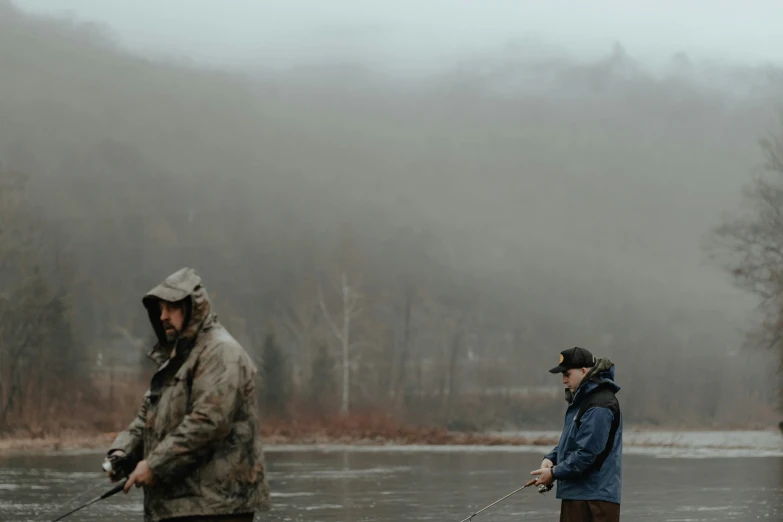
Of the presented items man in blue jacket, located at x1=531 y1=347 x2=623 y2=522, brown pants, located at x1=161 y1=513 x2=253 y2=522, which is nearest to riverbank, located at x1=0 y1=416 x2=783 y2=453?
man in blue jacket, located at x1=531 y1=347 x2=623 y2=522

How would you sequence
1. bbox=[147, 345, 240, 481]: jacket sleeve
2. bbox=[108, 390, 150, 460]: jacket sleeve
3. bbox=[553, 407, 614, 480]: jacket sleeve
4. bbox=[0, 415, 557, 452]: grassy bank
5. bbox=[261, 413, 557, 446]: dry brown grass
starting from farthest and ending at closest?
1. bbox=[261, 413, 557, 446]: dry brown grass
2. bbox=[0, 415, 557, 452]: grassy bank
3. bbox=[553, 407, 614, 480]: jacket sleeve
4. bbox=[108, 390, 150, 460]: jacket sleeve
5. bbox=[147, 345, 240, 481]: jacket sleeve

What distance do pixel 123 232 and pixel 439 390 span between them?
131 feet

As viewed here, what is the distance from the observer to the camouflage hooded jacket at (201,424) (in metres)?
5.61

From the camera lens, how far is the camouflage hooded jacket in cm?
561

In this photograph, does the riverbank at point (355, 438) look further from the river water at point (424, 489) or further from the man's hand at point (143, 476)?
the man's hand at point (143, 476)

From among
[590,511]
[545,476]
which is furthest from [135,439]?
[590,511]

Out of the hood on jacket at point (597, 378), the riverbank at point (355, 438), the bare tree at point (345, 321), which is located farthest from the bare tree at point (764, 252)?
the hood on jacket at point (597, 378)

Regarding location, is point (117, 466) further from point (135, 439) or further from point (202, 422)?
point (202, 422)

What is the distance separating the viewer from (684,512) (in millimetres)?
16391

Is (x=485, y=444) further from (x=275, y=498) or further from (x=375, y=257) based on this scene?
(x=375, y=257)

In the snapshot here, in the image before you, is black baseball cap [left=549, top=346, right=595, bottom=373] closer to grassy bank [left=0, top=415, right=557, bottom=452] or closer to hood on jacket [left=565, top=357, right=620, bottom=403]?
hood on jacket [left=565, top=357, right=620, bottom=403]

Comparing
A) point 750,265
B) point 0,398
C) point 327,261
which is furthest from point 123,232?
point 750,265

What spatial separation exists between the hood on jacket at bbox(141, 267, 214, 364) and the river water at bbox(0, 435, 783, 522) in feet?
10.7

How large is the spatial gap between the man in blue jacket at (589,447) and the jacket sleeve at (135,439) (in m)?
2.56
